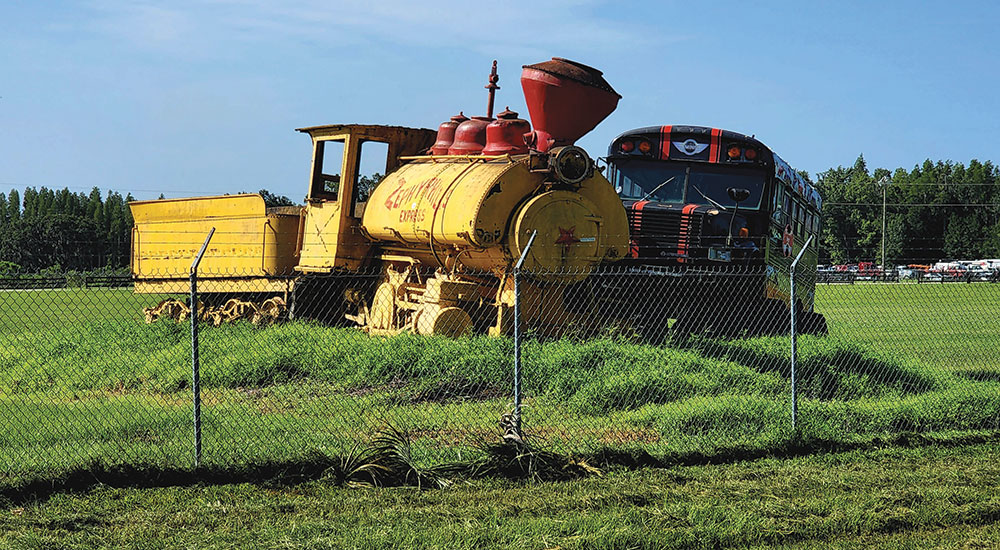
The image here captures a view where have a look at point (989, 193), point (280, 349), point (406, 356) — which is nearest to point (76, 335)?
point (280, 349)

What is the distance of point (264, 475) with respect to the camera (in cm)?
766

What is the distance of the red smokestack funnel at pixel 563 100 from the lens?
1348 centimetres

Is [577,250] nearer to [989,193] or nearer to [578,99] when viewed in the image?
[578,99]

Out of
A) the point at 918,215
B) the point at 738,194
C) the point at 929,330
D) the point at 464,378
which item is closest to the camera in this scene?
the point at 464,378

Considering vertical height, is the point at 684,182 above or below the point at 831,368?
above

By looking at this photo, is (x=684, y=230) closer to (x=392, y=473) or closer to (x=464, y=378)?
(x=464, y=378)

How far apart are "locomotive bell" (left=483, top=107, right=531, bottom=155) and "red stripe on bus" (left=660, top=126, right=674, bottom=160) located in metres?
3.30

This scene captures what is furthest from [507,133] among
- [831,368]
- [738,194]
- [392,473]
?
[392,473]

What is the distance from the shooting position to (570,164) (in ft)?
43.3

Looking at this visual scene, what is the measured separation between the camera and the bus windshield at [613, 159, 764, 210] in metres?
16.0

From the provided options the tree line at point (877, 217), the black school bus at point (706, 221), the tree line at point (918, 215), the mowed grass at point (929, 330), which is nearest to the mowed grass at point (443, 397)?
the mowed grass at point (929, 330)

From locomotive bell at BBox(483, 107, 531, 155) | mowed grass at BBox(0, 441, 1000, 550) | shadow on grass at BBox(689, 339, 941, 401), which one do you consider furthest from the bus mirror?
mowed grass at BBox(0, 441, 1000, 550)

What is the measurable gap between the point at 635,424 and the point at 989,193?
10053cm

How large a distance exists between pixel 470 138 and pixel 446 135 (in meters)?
0.86
